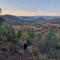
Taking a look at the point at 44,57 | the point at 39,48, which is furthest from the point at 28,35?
the point at 44,57

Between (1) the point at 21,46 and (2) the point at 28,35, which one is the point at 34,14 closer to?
(2) the point at 28,35

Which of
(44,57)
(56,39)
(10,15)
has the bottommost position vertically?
(44,57)

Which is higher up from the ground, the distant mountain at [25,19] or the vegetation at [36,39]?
the distant mountain at [25,19]

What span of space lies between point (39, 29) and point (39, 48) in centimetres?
38

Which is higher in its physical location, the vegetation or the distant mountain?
the distant mountain

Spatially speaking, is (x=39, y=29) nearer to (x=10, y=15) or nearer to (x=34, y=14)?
(x=34, y=14)

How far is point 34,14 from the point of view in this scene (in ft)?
10.5

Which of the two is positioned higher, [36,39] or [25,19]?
[25,19]

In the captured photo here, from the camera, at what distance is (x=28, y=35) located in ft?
10.4

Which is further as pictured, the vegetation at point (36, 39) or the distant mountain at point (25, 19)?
the distant mountain at point (25, 19)

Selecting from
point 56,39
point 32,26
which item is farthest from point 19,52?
point 56,39

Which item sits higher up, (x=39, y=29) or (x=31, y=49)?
(x=39, y=29)

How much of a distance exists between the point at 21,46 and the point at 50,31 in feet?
2.17

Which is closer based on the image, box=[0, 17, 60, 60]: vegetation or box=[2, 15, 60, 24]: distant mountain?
box=[0, 17, 60, 60]: vegetation
